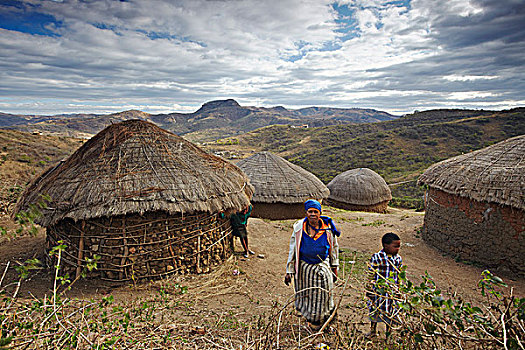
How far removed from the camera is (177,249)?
19.7 ft

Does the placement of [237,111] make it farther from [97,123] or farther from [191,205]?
[191,205]

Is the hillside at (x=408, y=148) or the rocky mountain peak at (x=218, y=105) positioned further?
the rocky mountain peak at (x=218, y=105)

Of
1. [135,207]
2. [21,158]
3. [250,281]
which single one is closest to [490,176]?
[250,281]

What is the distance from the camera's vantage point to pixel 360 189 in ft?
53.3

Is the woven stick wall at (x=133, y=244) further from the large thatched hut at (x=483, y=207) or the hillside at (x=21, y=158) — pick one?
the large thatched hut at (x=483, y=207)

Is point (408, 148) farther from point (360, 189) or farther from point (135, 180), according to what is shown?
point (135, 180)

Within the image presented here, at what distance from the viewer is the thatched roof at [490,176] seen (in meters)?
6.76

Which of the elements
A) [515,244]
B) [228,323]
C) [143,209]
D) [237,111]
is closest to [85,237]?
[143,209]

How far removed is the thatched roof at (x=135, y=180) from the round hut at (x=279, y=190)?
425 centimetres

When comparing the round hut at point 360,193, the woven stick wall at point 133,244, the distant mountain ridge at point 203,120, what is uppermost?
the distant mountain ridge at point 203,120

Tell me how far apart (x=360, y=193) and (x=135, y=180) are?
13.0m

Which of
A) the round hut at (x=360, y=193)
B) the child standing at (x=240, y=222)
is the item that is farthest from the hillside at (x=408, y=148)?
the child standing at (x=240, y=222)

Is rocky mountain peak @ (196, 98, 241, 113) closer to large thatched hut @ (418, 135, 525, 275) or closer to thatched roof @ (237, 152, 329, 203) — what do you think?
thatched roof @ (237, 152, 329, 203)

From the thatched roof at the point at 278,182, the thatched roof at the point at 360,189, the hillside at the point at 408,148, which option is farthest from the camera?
the hillside at the point at 408,148
